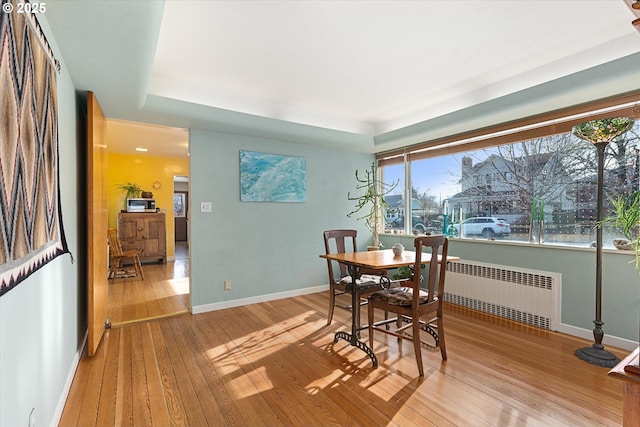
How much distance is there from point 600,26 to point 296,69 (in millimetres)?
2417

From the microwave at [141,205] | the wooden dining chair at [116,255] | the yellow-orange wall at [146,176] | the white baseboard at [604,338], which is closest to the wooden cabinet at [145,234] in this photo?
the microwave at [141,205]

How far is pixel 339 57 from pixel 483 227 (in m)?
2.66

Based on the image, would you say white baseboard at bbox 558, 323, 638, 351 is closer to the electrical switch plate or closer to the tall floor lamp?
the tall floor lamp

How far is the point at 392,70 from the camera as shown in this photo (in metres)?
2.98

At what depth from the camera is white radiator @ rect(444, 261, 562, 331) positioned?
305 centimetres

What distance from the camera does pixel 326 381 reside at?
2182 mm

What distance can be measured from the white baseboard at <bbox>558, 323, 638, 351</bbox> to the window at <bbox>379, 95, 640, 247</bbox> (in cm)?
81

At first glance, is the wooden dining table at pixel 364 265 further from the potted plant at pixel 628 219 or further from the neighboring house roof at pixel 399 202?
the neighboring house roof at pixel 399 202

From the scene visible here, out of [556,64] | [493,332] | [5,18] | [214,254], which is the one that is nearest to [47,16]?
[5,18]

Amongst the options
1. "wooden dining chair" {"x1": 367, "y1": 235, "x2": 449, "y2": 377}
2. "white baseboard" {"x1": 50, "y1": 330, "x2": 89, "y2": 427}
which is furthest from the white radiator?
"white baseboard" {"x1": 50, "y1": 330, "x2": 89, "y2": 427}

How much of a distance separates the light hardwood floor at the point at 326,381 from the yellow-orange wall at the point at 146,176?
434 centimetres

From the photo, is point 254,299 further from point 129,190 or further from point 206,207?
point 129,190

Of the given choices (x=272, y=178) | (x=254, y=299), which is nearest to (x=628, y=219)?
(x=272, y=178)

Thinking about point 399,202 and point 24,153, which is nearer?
point 24,153
